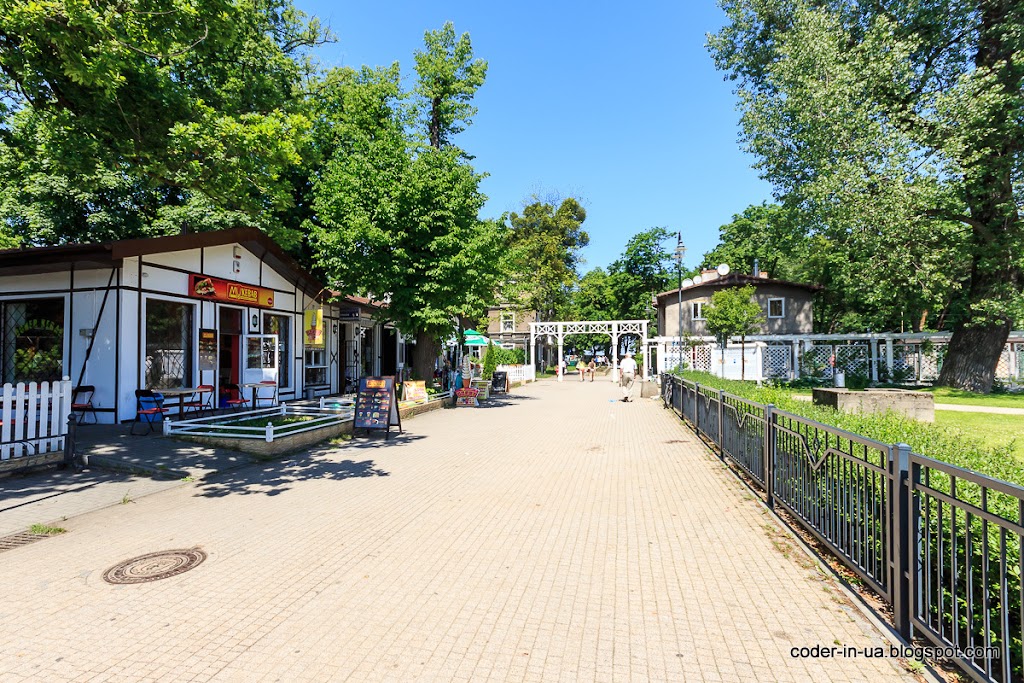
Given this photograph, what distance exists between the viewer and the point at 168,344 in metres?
13.5

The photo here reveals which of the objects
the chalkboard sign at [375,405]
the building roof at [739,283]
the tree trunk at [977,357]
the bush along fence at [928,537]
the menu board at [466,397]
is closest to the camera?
the bush along fence at [928,537]

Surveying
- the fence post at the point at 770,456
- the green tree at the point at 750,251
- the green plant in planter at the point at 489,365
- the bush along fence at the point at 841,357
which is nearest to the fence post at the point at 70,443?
the fence post at the point at 770,456

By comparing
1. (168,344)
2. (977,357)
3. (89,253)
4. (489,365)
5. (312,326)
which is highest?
(89,253)

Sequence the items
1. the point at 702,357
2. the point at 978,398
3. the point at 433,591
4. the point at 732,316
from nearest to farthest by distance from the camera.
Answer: the point at 433,591 < the point at 978,398 < the point at 732,316 < the point at 702,357

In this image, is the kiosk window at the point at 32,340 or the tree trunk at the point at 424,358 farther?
the tree trunk at the point at 424,358

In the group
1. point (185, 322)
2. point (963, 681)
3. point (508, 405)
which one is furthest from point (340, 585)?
point (508, 405)

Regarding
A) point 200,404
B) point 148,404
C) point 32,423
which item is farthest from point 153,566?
point 200,404

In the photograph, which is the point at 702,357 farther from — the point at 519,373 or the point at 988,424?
the point at 988,424

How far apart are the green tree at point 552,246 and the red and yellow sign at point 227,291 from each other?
26152mm

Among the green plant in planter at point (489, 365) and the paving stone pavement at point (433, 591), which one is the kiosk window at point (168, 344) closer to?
the paving stone pavement at point (433, 591)

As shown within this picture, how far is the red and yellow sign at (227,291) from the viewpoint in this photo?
46.2 ft

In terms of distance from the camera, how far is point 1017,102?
1719cm

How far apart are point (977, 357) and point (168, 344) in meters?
29.2

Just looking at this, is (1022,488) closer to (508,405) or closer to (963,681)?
(963,681)
